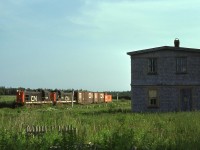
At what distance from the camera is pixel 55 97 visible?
60625 millimetres

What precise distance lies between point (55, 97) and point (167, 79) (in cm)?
2599

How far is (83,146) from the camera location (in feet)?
42.0

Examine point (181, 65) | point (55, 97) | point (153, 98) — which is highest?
point (181, 65)

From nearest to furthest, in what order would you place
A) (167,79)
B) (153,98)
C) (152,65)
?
1. (167,79)
2. (153,98)
3. (152,65)

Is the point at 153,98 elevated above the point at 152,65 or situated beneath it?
situated beneath

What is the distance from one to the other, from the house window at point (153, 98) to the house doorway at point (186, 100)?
2.30m

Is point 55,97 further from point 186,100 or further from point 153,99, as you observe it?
point 186,100

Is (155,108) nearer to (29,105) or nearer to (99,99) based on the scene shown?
(29,105)

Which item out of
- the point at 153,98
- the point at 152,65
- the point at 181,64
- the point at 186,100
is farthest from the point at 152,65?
the point at 186,100

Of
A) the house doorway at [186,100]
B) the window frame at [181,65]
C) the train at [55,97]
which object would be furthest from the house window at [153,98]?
the train at [55,97]

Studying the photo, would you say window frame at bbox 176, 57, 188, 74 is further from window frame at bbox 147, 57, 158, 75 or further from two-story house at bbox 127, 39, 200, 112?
window frame at bbox 147, 57, 158, 75

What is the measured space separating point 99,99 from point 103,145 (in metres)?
66.5

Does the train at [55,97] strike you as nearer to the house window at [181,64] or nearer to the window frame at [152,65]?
the window frame at [152,65]

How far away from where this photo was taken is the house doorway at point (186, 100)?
124 ft
